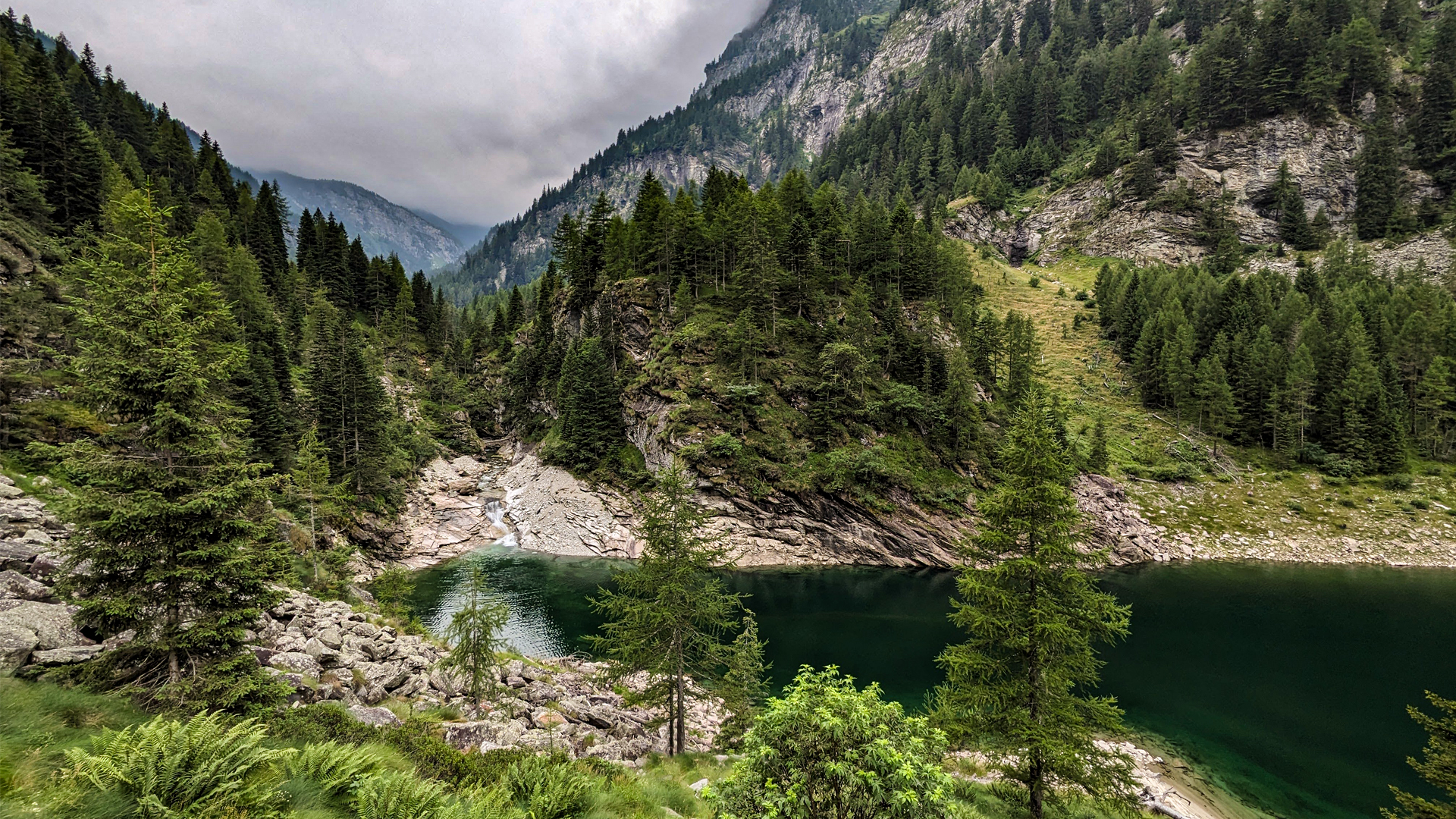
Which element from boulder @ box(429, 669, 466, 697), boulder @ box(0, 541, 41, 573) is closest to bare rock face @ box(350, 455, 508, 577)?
boulder @ box(429, 669, 466, 697)

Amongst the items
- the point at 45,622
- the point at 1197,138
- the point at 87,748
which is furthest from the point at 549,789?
the point at 1197,138

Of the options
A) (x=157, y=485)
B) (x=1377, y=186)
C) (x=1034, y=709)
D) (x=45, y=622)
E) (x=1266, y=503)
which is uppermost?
(x=1377, y=186)

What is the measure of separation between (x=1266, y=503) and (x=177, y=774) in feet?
239

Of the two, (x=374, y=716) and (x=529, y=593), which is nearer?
(x=374, y=716)

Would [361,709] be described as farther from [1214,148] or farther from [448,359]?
[1214,148]

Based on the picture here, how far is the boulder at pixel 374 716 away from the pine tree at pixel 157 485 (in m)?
3.62

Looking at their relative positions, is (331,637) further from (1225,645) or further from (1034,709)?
(1225,645)

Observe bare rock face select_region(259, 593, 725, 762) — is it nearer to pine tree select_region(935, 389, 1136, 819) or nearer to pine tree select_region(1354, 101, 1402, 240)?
pine tree select_region(935, 389, 1136, 819)

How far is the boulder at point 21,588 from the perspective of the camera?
1073 centimetres

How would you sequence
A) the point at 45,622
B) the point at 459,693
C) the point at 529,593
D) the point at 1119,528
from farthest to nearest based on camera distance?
the point at 1119,528, the point at 529,593, the point at 459,693, the point at 45,622

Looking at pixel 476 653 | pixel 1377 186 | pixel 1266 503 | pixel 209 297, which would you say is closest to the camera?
pixel 209 297

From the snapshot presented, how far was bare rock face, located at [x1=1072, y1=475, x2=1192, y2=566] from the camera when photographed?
4475cm

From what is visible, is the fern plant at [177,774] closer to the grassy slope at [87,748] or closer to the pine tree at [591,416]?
the grassy slope at [87,748]

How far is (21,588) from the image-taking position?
1090cm
